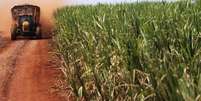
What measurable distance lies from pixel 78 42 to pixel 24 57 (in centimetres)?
421

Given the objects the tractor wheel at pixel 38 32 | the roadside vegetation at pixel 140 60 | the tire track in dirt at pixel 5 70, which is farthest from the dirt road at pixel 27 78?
the tractor wheel at pixel 38 32

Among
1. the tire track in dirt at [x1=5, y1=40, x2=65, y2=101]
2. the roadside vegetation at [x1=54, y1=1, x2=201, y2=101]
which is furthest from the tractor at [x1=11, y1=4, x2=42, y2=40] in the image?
the roadside vegetation at [x1=54, y1=1, x2=201, y2=101]

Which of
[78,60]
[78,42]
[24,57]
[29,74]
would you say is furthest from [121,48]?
[24,57]

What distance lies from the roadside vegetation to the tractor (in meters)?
11.2

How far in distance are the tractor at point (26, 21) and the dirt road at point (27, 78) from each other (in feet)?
20.7

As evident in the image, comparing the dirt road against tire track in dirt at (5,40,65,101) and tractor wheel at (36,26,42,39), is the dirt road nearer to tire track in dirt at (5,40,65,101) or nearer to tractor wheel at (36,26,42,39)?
tire track in dirt at (5,40,65,101)

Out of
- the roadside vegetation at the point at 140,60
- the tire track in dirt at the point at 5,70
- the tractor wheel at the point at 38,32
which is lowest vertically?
the tractor wheel at the point at 38,32

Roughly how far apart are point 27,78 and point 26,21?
1019 centimetres

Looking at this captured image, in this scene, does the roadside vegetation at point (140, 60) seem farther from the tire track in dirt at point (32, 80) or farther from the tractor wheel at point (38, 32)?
the tractor wheel at point (38, 32)

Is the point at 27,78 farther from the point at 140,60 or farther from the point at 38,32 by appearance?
the point at 38,32

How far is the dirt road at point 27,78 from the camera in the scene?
571 centimetres

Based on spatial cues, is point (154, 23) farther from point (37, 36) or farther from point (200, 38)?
point (37, 36)

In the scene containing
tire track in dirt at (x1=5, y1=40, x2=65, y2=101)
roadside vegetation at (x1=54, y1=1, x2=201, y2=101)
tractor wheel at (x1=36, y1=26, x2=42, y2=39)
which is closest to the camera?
roadside vegetation at (x1=54, y1=1, x2=201, y2=101)

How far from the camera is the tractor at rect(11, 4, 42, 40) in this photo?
16.6 m
